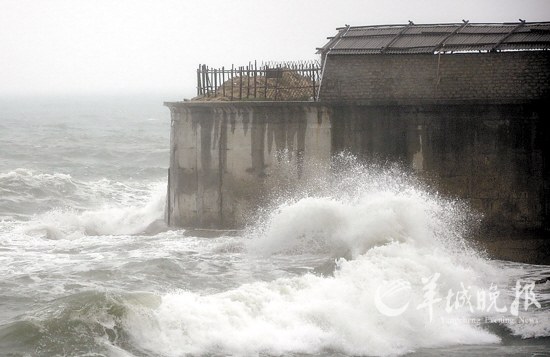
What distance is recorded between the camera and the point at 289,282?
14898 millimetres

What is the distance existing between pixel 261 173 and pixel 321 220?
181 centimetres

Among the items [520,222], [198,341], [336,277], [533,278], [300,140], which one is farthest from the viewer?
[300,140]

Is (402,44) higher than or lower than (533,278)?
higher

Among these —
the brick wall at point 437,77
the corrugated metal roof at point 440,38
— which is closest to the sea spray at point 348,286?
the brick wall at point 437,77

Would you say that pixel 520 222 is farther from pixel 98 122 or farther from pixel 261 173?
pixel 98 122

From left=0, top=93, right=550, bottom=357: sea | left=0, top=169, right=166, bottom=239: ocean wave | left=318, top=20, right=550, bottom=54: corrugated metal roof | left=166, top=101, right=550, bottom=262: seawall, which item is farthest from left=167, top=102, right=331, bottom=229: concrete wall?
left=0, top=169, right=166, bottom=239: ocean wave

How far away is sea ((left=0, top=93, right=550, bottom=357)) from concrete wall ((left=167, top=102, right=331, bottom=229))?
16.7 inches

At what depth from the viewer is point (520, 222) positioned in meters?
17.8

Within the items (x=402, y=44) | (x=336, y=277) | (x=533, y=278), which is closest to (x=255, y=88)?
(x=402, y=44)

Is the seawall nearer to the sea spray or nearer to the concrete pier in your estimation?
the concrete pier

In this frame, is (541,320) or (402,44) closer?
(541,320)

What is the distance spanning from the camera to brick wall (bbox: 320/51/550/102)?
18.1 m

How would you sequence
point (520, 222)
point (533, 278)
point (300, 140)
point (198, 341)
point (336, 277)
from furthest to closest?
point (300, 140), point (520, 222), point (533, 278), point (336, 277), point (198, 341)

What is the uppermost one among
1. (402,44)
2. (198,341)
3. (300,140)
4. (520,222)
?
(402,44)
